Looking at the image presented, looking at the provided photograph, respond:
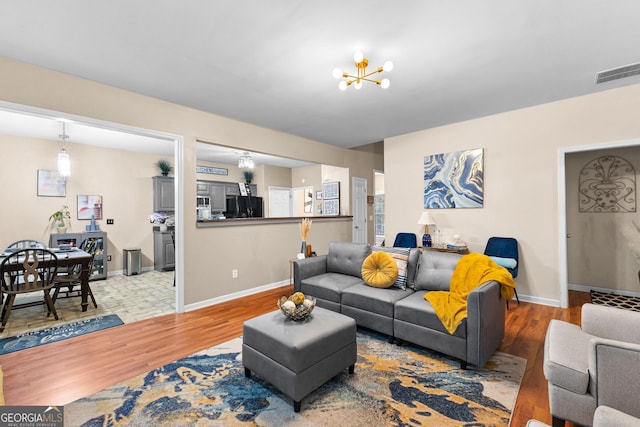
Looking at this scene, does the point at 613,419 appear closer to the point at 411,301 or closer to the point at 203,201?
the point at 411,301

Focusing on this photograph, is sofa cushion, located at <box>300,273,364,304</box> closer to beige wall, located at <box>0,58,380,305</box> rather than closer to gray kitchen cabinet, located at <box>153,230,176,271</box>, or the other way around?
beige wall, located at <box>0,58,380,305</box>

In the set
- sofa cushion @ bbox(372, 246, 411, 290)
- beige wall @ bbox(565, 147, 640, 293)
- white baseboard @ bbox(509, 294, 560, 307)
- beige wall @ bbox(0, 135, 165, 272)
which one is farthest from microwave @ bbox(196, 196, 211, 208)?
beige wall @ bbox(565, 147, 640, 293)

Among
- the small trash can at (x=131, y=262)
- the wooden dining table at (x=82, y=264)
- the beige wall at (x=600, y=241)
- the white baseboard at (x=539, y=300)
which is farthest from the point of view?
the small trash can at (x=131, y=262)

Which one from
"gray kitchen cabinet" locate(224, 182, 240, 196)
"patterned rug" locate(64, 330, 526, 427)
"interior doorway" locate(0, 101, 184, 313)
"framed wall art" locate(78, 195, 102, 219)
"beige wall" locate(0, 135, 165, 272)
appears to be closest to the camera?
"patterned rug" locate(64, 330, 526, 427)

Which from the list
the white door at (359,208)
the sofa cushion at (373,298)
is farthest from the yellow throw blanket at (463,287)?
the white door at (359,208)

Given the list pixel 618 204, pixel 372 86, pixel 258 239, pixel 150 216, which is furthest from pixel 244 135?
pixel 618 204

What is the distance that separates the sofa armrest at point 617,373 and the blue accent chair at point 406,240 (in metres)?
3.46

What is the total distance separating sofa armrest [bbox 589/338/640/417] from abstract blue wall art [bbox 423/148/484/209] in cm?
A: 325

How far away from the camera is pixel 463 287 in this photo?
2568 millimetres

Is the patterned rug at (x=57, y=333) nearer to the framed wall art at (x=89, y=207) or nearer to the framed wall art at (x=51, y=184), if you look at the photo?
the framed wall art at (x=89, y=207)

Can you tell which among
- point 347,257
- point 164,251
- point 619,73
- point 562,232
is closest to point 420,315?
point 347,257

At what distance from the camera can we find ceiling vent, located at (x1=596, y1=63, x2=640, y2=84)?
2.85 metres

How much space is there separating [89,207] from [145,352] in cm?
442

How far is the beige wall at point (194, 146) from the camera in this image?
9.00 feet
